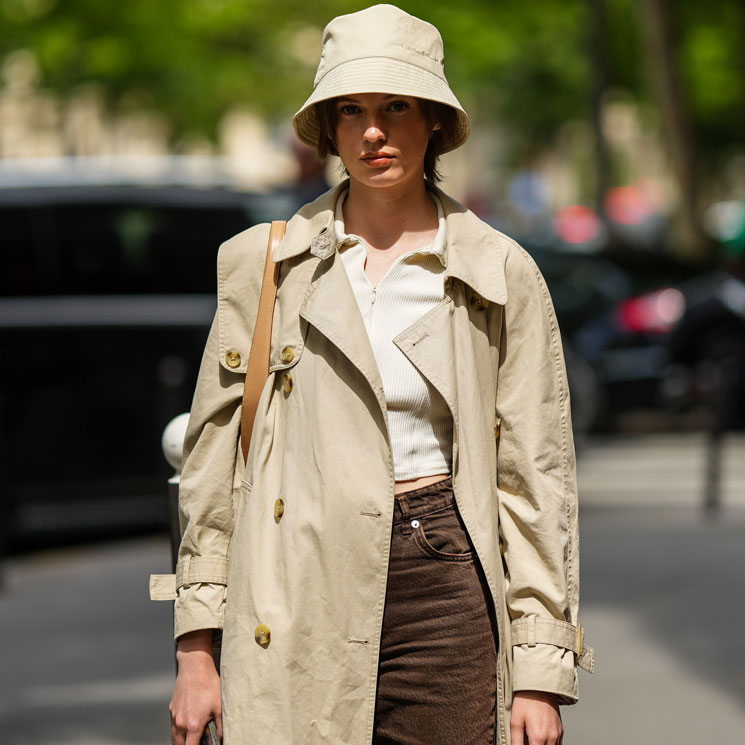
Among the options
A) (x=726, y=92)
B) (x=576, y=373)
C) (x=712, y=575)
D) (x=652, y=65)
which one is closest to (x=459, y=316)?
(x=712, y=575)

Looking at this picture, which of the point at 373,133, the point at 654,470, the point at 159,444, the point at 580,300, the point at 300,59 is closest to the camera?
the point at 373,133

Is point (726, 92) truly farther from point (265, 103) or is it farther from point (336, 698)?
point (336, 698)

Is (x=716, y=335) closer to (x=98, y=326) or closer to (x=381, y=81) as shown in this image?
(x=98, y=326)

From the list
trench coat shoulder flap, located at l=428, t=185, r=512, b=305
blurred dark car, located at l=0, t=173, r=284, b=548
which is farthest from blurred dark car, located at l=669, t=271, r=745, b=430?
trench coat shoulder flap, located at l=428, t=185, r=512, b=305

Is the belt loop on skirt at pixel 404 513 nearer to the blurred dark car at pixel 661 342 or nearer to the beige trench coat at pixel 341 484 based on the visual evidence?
the beige trench coat at pixel 341 484

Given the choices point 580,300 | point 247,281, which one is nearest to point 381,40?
point 247,281

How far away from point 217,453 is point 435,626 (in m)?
0.49

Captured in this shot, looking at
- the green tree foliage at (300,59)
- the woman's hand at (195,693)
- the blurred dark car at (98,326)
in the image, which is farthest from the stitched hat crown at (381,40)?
the green tree foliage at (300,59)

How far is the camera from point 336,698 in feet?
8.32

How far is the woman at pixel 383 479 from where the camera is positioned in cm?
253

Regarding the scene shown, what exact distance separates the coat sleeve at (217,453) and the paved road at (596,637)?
8.20ft

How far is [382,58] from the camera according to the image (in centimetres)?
260

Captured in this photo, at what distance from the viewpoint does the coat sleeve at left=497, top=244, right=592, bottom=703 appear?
8.45 ft

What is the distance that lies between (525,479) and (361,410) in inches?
12.5
